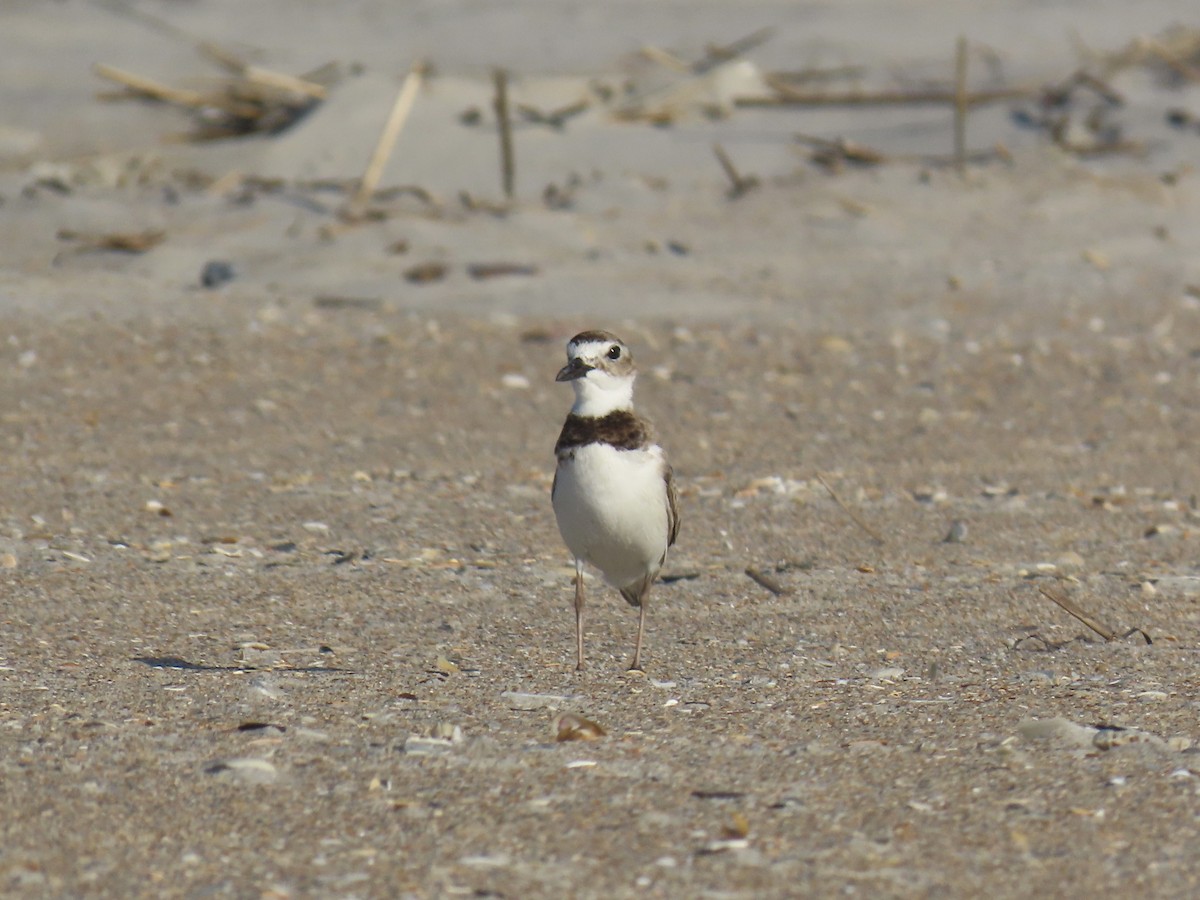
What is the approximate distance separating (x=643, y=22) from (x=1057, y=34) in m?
3.15

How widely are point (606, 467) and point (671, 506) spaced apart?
309 mm

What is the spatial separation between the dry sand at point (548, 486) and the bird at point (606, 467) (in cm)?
32

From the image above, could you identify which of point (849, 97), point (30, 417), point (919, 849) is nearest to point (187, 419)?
point (30, 417)

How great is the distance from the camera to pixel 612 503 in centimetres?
A: 459

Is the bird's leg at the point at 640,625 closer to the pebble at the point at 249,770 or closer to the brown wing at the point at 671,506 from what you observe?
the brown wing at the point at 671,506

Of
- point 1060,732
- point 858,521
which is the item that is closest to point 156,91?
point 858,521

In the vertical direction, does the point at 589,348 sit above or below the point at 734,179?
above

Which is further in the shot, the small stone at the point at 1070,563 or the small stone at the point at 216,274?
the small stone at the point at 216,274

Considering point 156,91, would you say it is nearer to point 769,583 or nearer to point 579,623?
point 769,583

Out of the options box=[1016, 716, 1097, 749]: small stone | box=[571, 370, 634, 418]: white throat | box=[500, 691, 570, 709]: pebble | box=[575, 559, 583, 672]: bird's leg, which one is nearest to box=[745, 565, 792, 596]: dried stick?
box=[575, 559, 583, 672]: bird's leg

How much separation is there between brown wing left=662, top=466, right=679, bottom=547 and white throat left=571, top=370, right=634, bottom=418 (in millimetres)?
233

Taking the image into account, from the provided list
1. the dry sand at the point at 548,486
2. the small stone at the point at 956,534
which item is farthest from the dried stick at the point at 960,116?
the small stone at the point at 956,534

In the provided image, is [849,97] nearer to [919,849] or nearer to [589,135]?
[589,135]

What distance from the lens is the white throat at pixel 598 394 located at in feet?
15.1
